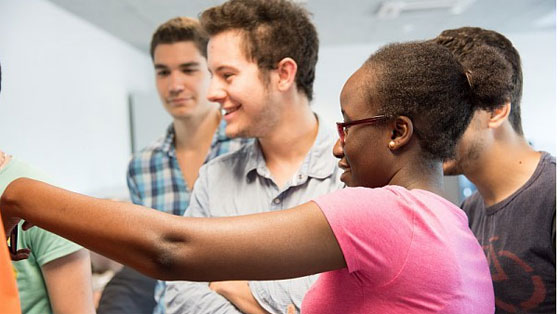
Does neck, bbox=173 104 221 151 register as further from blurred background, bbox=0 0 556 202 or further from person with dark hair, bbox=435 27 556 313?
person with dark hair, bbox=435 27 556 313

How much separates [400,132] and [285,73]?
566 millimetres

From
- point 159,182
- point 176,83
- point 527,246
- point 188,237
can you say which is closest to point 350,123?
point 188,237

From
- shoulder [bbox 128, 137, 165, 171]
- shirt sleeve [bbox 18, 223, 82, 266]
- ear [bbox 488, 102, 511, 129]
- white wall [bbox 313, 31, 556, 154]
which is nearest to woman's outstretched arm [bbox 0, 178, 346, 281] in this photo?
shirt sleeve [bbox 18, 223, 82, 266]

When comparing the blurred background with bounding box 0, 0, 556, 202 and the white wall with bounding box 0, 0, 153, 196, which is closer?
the white wall with bounding box 0, 0, 153, 196

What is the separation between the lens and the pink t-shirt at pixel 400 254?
611 millimetres

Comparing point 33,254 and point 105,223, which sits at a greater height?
point 105,223

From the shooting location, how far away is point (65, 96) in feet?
12.1

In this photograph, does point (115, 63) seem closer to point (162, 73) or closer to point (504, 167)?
point (162, 73)

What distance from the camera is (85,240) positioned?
583mm

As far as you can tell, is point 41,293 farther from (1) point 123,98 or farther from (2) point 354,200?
(1) point 123,98

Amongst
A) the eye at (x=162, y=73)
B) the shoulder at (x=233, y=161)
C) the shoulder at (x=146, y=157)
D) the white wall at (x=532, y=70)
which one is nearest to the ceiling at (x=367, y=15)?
the white wall at (x=532, y=70)

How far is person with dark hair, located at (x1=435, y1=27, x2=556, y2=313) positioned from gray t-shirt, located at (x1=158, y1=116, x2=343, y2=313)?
0.29 meters

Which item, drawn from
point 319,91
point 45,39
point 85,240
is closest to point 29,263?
point 85,240

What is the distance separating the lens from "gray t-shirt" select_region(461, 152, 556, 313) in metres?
0.92
